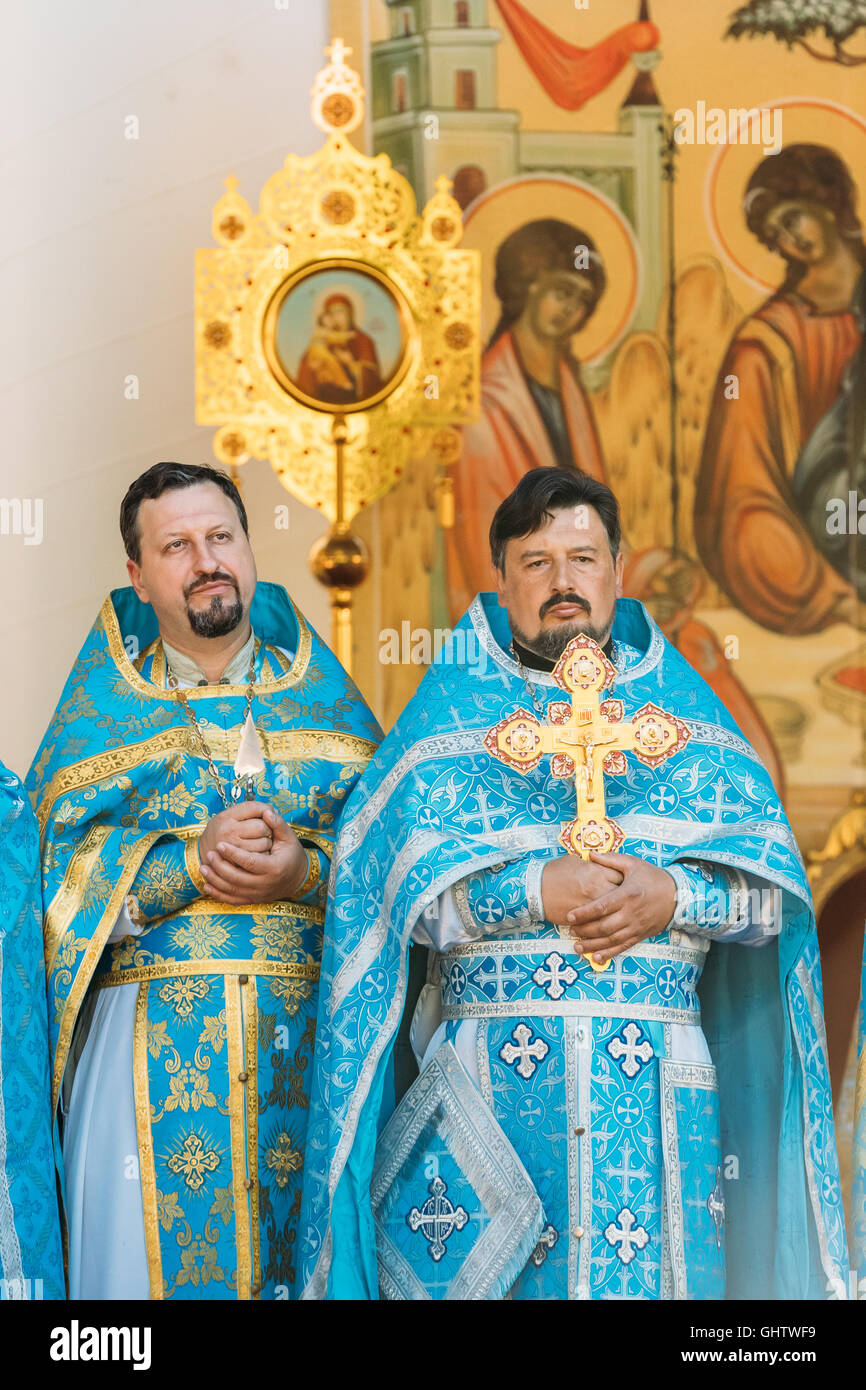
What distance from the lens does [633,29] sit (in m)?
8.98

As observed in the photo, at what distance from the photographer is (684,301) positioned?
8.89 metres

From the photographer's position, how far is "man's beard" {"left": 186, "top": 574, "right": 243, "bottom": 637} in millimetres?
5852

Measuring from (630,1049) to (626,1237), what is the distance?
1.35 ft

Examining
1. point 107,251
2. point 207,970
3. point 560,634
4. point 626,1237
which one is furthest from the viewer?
point 107,251

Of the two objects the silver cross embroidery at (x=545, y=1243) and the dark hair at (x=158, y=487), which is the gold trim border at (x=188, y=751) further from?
the silver cross embroidery at (x=545, y=1243)

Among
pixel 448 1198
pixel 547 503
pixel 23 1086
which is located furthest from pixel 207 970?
pixel 547 503

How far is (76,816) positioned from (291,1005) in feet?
2.30

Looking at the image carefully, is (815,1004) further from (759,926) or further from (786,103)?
(786,103)

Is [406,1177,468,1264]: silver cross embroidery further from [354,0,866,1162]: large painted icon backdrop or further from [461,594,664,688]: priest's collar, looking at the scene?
[354,0,866,1162]: large painted icon backdrop

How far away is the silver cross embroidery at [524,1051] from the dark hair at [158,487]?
1.53 meters

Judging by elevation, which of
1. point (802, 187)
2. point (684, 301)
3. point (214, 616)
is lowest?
point (214, 616)

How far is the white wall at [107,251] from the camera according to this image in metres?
8.54

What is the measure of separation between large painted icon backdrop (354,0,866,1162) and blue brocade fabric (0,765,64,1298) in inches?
137

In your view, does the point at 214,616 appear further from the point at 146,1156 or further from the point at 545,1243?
the point at 545,1243
